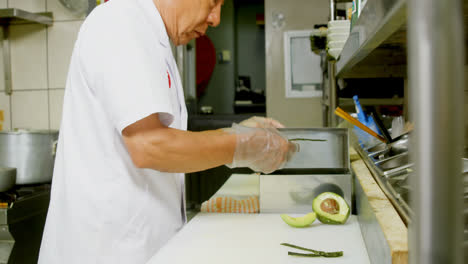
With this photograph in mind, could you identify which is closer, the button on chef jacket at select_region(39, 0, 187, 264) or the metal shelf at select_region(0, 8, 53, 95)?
the button on chef jacket at select_region(39, 0, 187, 264)

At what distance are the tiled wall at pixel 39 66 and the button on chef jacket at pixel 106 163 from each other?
1.40 m

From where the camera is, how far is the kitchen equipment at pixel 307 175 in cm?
140

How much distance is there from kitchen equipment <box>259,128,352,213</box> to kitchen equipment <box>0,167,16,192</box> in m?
1.14

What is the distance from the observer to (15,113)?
254 cm

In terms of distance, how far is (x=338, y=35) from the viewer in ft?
5.41

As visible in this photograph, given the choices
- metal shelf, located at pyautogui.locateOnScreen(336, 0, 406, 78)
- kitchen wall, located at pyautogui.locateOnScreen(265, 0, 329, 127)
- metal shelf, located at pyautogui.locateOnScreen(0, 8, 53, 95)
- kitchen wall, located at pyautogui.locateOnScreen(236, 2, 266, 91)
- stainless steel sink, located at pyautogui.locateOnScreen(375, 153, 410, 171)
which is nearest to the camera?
metal shelf, located at pyautogui.locateOnScreen(336, 0, 406, 78)

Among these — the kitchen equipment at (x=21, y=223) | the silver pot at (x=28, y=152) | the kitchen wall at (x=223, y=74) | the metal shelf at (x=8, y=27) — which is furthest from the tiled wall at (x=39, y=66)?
the kitchen wall at (x=223, y=74)

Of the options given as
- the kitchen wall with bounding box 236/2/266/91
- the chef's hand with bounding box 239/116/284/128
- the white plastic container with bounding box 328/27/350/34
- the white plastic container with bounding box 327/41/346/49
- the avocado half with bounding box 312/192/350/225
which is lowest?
the avocado half with bounding box 312/192/350/225

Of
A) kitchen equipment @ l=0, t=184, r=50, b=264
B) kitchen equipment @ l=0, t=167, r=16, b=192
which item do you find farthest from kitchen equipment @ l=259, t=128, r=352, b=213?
kitchen equipment @ l=0, t=167, r=16, b=192

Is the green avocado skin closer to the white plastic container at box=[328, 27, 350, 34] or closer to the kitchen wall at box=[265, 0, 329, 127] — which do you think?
the white plastic container at box=[328, 27, 350, 34]

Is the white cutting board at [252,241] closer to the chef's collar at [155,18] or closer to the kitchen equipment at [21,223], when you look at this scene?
the chef's collar at [155,18]

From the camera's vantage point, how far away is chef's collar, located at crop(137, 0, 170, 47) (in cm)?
121

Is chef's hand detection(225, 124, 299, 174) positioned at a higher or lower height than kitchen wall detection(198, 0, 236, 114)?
lower

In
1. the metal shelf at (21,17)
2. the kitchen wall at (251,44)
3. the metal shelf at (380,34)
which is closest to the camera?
the metal shelf at (380,34)
